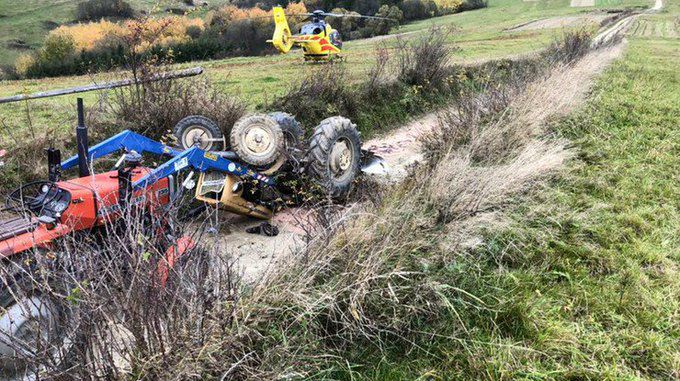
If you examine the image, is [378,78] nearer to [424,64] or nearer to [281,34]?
[424,64]

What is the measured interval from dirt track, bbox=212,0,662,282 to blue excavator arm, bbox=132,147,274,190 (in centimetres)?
58

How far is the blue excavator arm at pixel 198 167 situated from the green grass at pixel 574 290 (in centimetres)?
246

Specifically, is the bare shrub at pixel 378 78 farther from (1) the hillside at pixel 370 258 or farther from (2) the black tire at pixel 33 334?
(2) the black tire at pixel 33 334

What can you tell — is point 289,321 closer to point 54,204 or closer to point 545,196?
point 54,204

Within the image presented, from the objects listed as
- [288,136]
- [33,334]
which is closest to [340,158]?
[288,136]

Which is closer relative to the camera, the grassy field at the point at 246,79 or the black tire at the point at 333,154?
the black tire at the point at 333,154

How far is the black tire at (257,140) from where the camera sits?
560 cm

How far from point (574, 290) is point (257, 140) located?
358 centimetres

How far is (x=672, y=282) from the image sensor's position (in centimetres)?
396

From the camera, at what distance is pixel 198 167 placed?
517 cm

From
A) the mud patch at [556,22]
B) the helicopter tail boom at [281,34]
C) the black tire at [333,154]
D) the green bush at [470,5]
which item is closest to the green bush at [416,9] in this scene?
the green bush at [470,5]

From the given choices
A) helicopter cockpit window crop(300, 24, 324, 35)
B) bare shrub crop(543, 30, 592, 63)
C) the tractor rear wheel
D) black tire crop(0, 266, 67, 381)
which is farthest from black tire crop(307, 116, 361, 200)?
helicopter cockpit window crop(300, 24, 324, 35)

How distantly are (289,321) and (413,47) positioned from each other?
10950 mm

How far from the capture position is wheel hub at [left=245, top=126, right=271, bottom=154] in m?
5.70
